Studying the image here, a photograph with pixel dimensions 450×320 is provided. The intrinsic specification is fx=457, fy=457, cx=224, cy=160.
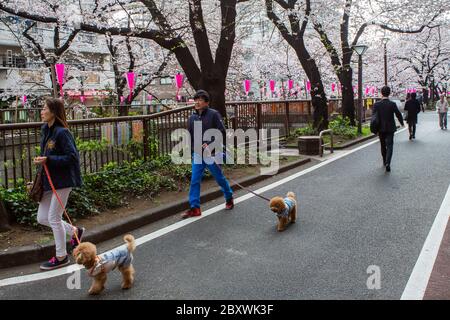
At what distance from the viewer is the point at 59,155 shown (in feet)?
16.4

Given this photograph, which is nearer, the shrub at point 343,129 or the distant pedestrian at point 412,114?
the distant pedestrian at point 412,114

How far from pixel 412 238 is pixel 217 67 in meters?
7.11

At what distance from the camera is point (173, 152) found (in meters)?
10.3

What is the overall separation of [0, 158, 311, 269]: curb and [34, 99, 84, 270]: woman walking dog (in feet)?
0.94

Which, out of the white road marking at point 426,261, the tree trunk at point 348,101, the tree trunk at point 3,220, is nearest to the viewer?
the white road marking at point 426,261

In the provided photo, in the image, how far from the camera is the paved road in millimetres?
4316

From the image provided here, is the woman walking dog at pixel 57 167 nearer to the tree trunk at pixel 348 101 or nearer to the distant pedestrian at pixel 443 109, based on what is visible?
the tree trunk at pixel 348 101

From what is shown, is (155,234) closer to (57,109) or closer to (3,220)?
(3,220)

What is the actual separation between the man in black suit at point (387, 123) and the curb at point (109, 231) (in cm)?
419

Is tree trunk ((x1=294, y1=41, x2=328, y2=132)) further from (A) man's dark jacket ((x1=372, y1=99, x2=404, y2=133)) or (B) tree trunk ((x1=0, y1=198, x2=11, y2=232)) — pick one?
(B) tree trunk ((x1=0, y1=198, x2=11, y2=232))

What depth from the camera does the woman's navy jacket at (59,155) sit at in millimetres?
4949

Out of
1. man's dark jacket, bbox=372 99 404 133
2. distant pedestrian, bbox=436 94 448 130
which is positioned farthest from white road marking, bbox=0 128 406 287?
distant pedestrian, bbox=436 94 448 130

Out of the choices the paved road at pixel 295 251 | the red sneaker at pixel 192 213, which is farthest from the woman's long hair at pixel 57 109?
the red sneaker at pixel 192 213
